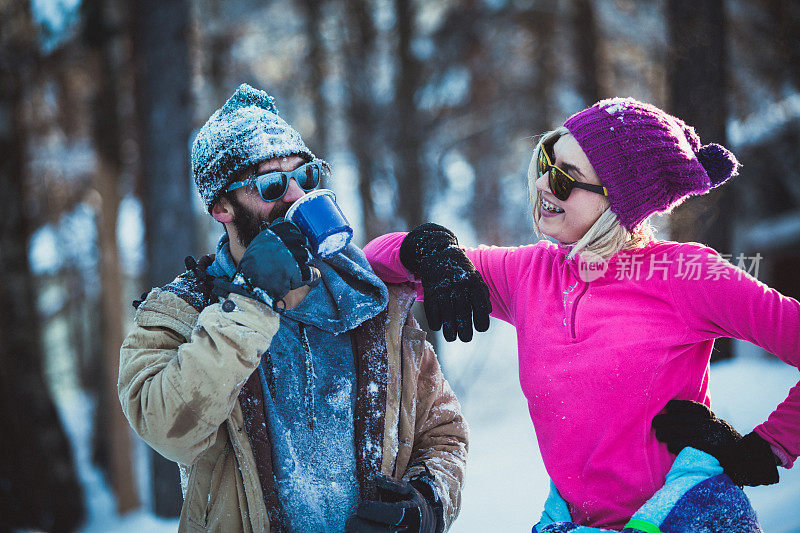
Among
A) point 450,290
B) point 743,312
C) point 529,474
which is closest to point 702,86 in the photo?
point 529,474

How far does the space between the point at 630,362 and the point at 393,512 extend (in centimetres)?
89

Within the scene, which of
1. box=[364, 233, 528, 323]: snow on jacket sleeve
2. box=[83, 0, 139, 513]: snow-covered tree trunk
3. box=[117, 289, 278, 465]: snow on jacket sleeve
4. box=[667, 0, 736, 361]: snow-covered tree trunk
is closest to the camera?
box=[117, 289, 278, 465]: snow on jacket sleeve

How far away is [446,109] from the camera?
9.46 meters

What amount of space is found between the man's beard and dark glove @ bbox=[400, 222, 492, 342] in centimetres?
49

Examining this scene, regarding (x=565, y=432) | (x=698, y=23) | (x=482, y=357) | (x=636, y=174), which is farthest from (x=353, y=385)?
(x=482, y=357)

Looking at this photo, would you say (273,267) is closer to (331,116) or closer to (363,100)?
(363,100)


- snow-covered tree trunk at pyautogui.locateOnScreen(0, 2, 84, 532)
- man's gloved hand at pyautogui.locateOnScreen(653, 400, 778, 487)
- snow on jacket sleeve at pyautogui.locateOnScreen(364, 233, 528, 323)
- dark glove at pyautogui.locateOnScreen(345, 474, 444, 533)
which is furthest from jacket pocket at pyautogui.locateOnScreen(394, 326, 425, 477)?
snow-covered tree trunk at pyautogui.locateOnScreen(0, 2, 84, 532)

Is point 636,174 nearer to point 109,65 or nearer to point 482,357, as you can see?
point 109,65

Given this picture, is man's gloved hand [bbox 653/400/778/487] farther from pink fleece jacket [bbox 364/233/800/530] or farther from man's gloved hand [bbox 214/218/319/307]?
man's gloved hand [bbox 214/218/319/307]

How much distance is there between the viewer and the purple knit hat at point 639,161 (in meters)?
1.82

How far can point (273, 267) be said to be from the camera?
1619 millimetres

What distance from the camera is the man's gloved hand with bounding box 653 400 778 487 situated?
1.76 m

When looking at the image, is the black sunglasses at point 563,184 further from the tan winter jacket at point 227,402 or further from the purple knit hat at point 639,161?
the tan winter jacket at point 227,402

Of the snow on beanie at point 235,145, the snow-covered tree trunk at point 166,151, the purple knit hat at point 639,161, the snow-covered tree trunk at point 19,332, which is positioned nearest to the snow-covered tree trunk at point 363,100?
the snow-covered tree trunk at point 166,151
